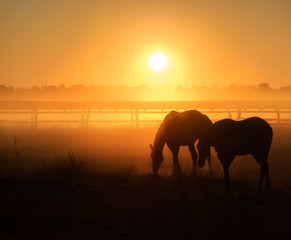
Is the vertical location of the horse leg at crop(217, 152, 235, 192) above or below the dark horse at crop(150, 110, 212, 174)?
below

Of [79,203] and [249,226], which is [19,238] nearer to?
[79,203]

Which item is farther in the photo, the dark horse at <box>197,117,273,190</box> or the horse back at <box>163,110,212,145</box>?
the horse back at <box>163,110,212,145</box>

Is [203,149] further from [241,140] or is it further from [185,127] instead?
[241,140]

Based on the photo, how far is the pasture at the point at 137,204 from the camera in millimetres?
7242

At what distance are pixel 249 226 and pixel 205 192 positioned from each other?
9.08 ft

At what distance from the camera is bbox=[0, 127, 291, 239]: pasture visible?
7.24 m

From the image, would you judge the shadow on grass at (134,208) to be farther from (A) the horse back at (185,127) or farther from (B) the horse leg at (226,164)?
(A) the horse back at (185,127)

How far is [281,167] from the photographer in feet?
48.1

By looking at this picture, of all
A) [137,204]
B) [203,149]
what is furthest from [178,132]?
[137,204]

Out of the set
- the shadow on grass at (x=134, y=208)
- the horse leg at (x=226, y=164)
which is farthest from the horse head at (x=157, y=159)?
the horse leg at (x=226, y=164)

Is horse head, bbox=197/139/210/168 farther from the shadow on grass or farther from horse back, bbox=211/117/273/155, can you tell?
horse back, bbox=211/117/273/155

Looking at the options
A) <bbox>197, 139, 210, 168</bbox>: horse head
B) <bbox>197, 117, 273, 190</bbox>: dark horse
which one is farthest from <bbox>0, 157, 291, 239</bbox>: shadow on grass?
<bbox>197, 117, 273, 190</bbox>: dark horse

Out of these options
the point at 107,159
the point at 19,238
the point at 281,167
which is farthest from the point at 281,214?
the point at 107,159

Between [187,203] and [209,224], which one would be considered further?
[187,203]
